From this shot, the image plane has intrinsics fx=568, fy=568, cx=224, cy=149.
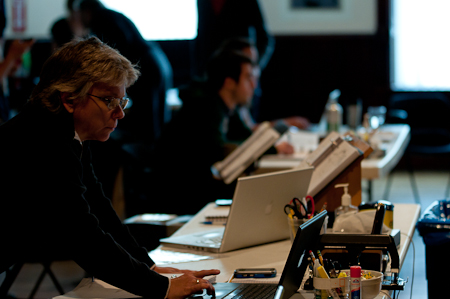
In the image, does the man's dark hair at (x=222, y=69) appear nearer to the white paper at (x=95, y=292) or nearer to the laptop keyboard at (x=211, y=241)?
the laptop keyboard at (x=211, y=241)

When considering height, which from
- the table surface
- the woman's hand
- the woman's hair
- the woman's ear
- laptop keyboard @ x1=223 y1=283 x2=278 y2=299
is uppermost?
the woman's hair

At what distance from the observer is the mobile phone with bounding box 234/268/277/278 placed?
4.93ft

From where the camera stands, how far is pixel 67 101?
1.42 meters

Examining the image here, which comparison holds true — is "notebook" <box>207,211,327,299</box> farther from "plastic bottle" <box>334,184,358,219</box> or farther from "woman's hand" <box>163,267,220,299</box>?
"plastic bottle" <box>334,184,358,219</box>

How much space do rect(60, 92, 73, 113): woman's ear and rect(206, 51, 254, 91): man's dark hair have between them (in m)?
2.09

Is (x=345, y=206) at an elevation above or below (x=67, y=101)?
below

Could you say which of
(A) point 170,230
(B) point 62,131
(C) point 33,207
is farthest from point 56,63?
(A) point 170,230

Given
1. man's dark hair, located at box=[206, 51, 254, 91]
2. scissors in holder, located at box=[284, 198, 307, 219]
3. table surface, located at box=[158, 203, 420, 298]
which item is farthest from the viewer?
man's dark hair, located at box=[206, 51, 254, 91]

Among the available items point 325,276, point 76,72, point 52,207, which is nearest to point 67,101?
point 76,72

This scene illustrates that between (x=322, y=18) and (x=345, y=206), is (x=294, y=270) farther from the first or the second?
(x=322, y=18)

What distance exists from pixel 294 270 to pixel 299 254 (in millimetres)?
41

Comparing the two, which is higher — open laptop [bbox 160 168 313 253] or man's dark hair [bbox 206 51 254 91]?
man's dark hair [bbox 206 51 254 91]

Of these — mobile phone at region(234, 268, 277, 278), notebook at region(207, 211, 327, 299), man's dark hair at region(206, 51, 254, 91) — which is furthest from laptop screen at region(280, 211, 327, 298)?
man's dark hair at region(206, 51, 254, 91)

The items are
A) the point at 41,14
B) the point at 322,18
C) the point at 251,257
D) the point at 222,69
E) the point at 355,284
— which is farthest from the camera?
the point at 41,14
